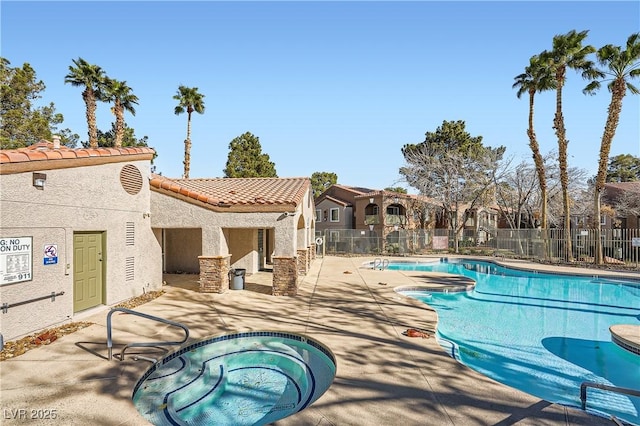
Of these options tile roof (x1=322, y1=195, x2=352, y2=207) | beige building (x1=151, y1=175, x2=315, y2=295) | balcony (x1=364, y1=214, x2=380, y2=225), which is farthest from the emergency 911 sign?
tile roof (x1=322, y1=195, x2=352, y2=207)

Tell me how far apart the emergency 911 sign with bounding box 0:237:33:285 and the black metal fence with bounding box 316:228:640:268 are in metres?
20.7

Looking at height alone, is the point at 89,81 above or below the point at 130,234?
above

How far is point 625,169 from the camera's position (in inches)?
2239

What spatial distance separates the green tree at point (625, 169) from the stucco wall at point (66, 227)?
234ft

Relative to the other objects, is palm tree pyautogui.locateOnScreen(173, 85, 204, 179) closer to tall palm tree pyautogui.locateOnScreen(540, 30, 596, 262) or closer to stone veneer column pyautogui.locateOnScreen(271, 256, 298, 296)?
stone veneer column pyautogui.locateOnScreen(271, 256, 298, 296)

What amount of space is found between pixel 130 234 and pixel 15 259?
3993 mm

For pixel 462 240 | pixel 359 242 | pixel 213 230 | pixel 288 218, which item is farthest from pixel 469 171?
pixel 213 230

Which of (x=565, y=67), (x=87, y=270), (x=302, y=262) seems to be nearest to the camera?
(x=87, y=270)

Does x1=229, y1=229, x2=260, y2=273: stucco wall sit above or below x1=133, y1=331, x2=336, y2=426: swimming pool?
above

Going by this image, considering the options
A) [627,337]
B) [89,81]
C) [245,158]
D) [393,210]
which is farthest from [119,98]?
[627,337]

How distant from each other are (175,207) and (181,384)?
7.87 metres

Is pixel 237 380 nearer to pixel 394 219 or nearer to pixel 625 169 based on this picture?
pixel 394 219

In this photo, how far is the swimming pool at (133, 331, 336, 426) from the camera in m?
5.23

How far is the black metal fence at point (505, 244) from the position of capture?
73.4 ft
